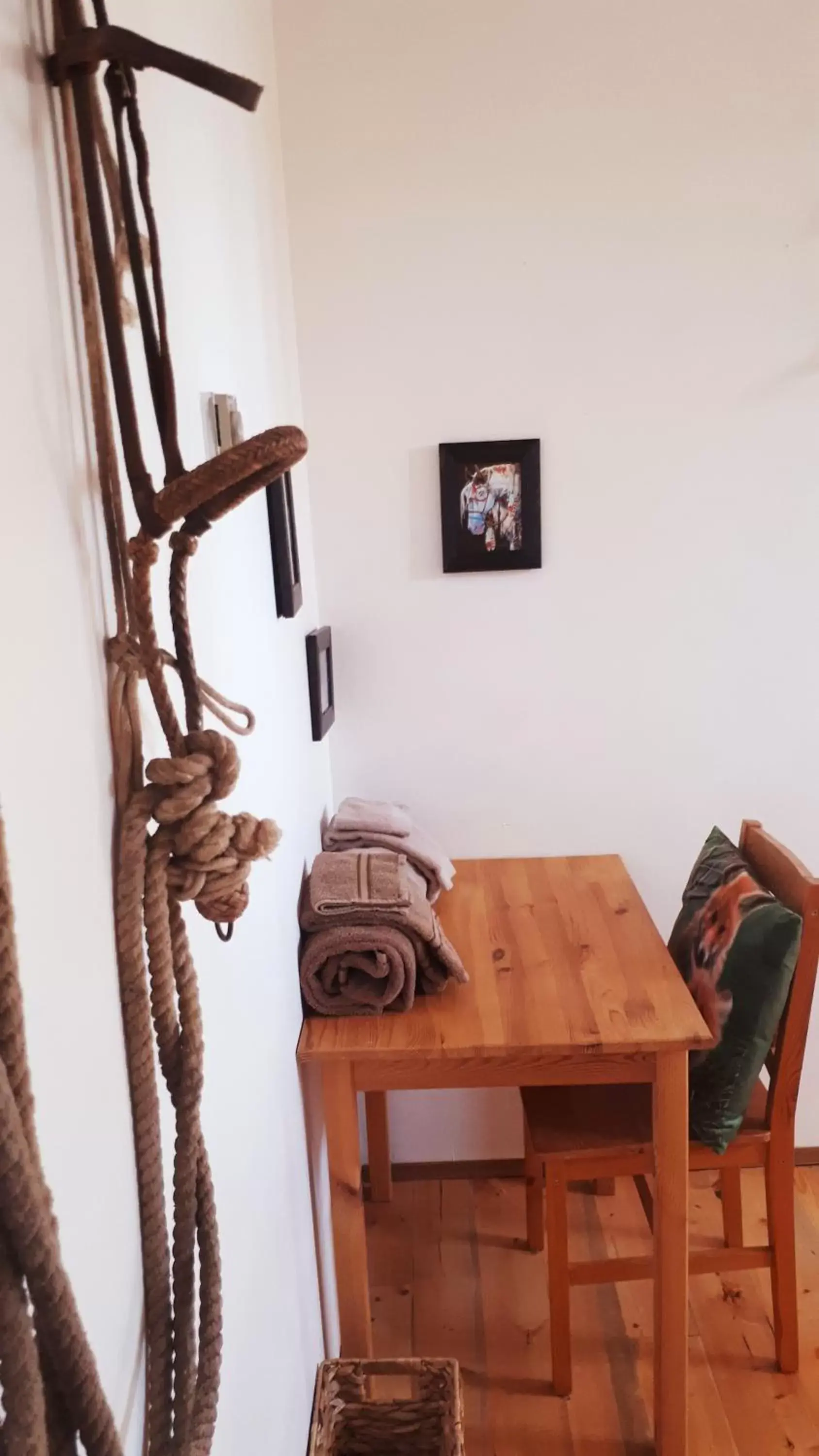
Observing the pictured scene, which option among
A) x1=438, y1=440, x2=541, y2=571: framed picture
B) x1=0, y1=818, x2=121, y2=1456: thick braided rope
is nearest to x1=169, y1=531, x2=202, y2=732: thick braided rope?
x1=0, y1=818, x2=121, y2=1456: thick braided rope

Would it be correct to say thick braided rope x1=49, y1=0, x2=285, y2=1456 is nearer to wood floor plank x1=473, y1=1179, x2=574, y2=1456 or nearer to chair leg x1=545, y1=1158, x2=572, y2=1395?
chair leg x1=545, y1=1158, x2=572, y2=1395

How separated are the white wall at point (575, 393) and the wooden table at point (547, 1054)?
0.51m

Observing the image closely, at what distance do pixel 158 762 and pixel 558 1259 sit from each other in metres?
1.38

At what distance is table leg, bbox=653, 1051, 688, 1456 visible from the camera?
1.50 m

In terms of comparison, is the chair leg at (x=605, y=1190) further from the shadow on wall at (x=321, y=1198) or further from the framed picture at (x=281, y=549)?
the framed picture at (x=281, y=549)

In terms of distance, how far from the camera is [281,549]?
1444 mm

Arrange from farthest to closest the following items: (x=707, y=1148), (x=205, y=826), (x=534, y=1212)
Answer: (x=534, y=1212) → (x=707, y=1148) → (x=205, y=826)

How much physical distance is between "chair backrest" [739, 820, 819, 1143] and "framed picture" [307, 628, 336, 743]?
2.73 feet

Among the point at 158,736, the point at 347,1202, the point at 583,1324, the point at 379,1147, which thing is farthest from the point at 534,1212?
the point at 158,736

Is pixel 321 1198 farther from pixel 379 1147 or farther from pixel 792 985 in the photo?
pixel 792 985

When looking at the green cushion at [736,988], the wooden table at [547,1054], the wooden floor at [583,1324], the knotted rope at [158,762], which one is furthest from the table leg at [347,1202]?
the knotted rope at [158,762]

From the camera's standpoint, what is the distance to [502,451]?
1.92m

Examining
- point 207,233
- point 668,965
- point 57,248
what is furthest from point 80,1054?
point 668,965

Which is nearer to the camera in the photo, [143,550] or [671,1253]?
[143,550]
